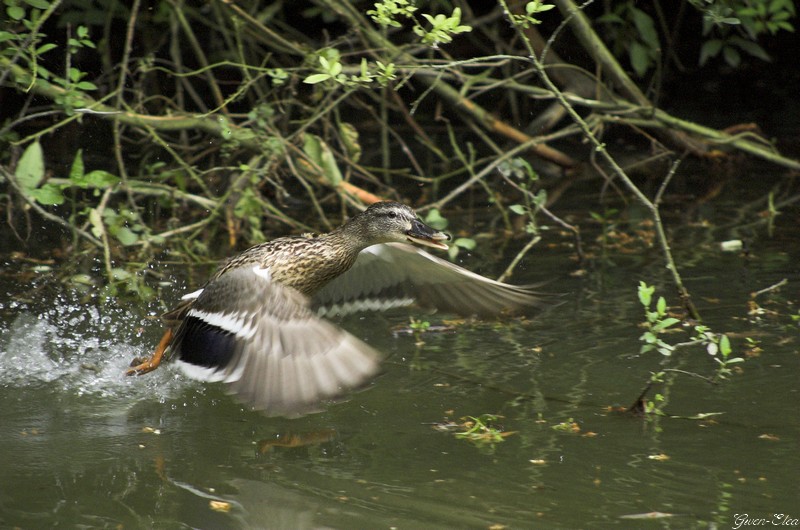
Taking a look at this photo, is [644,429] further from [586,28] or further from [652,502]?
[586,28]

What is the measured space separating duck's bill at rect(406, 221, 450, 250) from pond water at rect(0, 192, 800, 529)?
1.91 ft

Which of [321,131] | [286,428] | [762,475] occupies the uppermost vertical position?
[321,131]

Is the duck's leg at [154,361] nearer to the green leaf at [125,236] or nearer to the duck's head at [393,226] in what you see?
the green leaf at [125,236]

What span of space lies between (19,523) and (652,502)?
2.00 meters

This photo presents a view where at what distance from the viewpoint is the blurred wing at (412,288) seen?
16.4 ft

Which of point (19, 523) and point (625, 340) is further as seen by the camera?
point (625, 340)

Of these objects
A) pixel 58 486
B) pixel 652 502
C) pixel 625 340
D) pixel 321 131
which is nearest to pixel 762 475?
pixel 652 502

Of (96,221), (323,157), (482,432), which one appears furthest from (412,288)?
(96,221)

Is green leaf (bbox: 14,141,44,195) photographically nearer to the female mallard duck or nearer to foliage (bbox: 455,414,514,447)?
the female mallard duck

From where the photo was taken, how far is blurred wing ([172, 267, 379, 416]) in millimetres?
3744

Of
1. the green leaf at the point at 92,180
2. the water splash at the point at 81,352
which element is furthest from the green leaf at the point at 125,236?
the water splash at the point at 81,352

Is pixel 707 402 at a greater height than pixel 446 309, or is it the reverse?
pixel 446 309

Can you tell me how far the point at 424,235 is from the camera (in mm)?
4758

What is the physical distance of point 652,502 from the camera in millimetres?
3494
